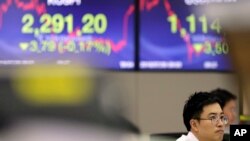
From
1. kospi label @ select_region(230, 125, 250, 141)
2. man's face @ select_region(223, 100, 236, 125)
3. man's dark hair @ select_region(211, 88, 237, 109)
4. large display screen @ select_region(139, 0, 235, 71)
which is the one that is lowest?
kospi label @ select_region(230, 125, 250, 141)

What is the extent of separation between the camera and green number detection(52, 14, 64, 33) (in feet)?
7.55

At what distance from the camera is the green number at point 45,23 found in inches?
90.7

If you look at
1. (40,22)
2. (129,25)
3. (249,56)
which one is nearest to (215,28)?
(249,56)

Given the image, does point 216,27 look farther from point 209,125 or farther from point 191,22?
point 209,125

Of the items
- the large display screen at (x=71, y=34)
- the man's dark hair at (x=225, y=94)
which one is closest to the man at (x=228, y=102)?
the man's dark hair at (x=225, y=94)

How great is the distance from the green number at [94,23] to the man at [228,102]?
59cm

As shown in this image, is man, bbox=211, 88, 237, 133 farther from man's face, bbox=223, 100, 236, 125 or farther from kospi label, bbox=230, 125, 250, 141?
kospi label, bbox=230, 125, 250, 141

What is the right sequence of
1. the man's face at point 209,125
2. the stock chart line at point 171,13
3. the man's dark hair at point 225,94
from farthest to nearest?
the stock chart line at point 171,13, the man's dark hair at point 225,94, the man's face at point 209,125

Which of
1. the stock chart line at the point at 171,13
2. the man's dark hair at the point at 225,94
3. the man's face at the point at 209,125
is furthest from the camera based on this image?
Answer: the stock chart line at the point at 171,13

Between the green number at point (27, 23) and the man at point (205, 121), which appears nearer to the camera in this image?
the man at point (205, 121)

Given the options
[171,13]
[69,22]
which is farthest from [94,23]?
[171,13]

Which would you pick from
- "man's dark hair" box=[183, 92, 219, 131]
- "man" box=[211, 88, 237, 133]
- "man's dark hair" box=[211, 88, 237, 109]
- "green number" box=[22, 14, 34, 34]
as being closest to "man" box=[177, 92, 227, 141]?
"man's dark hair" box=[183, 92, 219, 131]

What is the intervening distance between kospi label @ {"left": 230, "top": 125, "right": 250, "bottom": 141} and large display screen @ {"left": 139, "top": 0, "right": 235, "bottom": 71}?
51 cm

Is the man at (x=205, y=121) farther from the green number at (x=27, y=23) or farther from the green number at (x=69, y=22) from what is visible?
the green number at (x=27, y=23)
